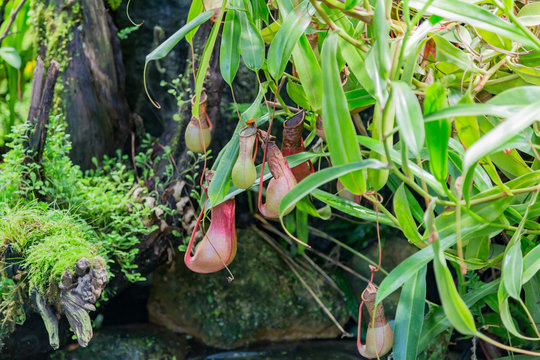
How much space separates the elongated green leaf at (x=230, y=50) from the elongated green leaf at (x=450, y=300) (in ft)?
1.66

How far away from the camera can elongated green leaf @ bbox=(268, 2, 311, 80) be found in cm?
89

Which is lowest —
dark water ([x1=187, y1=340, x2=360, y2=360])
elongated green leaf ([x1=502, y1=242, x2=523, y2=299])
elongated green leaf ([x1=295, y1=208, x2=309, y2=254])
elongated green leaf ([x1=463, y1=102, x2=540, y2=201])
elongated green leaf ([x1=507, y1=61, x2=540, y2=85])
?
dark water ([x1=187, y1=340, x2=360, y2=360])

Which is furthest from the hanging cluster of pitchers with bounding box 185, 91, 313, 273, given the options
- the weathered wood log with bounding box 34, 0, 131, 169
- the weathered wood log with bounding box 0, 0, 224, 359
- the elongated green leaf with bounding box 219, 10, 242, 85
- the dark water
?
the dark water

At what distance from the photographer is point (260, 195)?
102 cm

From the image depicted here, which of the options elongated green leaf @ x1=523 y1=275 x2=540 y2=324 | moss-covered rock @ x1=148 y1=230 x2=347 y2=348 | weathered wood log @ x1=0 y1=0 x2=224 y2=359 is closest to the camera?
elongated green leaf @ x1=523 y1=275 x2=540 y2=324

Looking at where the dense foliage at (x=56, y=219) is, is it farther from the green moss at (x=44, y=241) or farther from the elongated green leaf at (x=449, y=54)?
the elongated green leaf at (x=449, y=54)

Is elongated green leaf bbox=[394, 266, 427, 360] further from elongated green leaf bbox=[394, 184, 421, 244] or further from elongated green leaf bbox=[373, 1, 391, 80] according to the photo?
elongated green leaf bbox=[373, 1, 391, 80]

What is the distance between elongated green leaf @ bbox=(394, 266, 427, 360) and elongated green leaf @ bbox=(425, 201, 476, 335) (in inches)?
10.4

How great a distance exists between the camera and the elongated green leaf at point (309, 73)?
99cm

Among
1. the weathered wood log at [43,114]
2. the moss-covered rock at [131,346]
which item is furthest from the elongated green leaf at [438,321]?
the weathered wood log at [43,114]

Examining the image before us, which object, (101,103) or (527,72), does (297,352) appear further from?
(527,72)

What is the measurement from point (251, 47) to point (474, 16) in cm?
42

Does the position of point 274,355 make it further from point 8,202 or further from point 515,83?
point 515,83

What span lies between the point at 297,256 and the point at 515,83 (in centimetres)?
124
